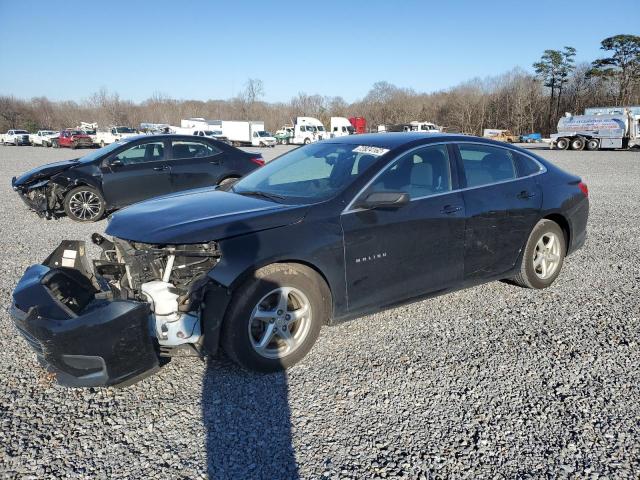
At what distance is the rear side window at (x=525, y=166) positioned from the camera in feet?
15.6

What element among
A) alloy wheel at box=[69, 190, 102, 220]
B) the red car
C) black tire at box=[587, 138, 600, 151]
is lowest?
alloy wheel at box=[69, 190, 102, 220]

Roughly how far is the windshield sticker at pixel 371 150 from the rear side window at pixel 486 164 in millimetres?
810

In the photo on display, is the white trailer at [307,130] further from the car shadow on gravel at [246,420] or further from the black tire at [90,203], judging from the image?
the car shadow on gravel at [246,420]

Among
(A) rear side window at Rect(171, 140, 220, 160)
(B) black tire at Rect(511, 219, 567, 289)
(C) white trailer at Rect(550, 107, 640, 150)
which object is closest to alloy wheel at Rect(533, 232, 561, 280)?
(B) black tire at Rect(511, 219, 567, 289)

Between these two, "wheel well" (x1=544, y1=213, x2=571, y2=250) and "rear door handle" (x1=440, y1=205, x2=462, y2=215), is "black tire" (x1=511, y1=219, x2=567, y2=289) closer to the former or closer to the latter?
"wheel well" (x1=544, y1=213, x2=571, y2=250)

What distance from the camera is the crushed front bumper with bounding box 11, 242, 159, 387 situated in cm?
278

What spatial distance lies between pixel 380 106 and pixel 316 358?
93.6 meters

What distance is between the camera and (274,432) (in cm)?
276

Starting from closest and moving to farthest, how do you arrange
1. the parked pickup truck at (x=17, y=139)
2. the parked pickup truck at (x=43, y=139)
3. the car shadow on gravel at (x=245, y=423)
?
the car shadow on gravel at (x=245, y=423), the parked pickup truck at (x=43, y=139), the parked pickup truck at (x=17, y=139)

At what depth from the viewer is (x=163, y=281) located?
3.23m

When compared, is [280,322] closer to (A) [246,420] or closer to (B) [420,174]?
(A) [246,420]

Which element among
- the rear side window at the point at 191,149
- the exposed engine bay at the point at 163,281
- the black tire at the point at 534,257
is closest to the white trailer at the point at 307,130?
the rear side window at the point at 191,149

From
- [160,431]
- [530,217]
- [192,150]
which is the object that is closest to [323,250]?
[160,431]

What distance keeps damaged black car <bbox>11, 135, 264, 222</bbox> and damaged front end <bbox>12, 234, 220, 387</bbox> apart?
5.10 meters
